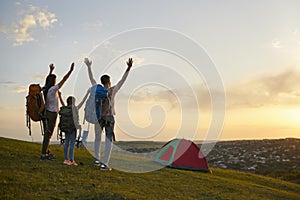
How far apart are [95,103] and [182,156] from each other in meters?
12.7

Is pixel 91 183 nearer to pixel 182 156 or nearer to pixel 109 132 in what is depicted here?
pixel 109 132

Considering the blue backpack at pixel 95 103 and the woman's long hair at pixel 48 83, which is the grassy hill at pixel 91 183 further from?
the woman's long hair at pixel 48 83

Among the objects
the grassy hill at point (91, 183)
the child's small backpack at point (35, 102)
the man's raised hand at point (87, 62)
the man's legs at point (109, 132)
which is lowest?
the grassy hill at point (91, 183)

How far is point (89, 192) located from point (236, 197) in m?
8.50

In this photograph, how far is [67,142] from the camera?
1503 cm

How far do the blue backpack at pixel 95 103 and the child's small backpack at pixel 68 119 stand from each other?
0.65m

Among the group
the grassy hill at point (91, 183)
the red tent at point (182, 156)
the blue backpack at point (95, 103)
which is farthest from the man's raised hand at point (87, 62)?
the red tent at point (182, 156)

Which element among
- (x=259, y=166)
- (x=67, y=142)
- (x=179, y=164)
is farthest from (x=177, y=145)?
(x=259, y=166)

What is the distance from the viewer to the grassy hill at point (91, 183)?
38.3 ft

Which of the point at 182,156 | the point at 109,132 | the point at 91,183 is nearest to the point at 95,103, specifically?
the point at 109,132

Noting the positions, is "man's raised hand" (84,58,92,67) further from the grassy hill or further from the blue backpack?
the grassy hill

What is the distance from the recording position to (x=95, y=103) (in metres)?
14.4

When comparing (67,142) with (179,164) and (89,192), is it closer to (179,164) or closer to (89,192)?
(89,192)

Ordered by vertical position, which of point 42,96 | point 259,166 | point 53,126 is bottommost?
point 259,166
